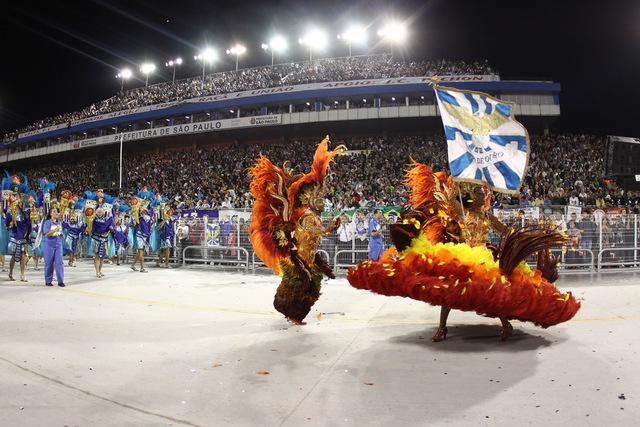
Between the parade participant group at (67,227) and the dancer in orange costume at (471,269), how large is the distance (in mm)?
7618

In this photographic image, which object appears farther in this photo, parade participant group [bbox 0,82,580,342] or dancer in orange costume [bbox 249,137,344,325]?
dancer in orange costume [bbox 249,137,344,325]

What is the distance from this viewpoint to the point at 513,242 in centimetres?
462

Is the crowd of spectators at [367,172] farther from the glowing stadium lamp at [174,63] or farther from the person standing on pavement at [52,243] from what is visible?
the glowing stadium lamp at [174,63]

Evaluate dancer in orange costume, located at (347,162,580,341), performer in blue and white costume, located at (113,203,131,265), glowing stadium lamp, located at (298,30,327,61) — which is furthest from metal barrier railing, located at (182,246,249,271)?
glowing stadium lamp, located at (298,30,327,61)

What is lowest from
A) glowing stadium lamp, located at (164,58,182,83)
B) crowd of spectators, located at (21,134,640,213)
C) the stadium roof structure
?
crowd of spectators, located at (21,134,640,213)

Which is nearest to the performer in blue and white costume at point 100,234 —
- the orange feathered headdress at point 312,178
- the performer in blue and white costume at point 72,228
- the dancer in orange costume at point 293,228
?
the performer in blue and white costume at point 72,228

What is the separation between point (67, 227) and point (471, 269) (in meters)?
13.6

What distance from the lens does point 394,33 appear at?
1479 inches

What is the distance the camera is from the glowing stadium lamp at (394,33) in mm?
36938

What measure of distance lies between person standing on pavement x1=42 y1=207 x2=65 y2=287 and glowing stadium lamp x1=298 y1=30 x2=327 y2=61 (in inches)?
1323

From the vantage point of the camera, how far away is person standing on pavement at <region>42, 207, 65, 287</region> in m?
9.16

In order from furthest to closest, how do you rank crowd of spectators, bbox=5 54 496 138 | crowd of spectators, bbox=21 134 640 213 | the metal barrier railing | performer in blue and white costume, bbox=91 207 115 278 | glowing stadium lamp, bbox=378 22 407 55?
glowing stadium lamp, bbox=378 22 407 55, crowd of spectators, bbox=5 54 496 138, crowd of spectators, bbox=21 134 640 213, the metal barrier railing, performer in blue and white costume, bbox=91 207 115 278

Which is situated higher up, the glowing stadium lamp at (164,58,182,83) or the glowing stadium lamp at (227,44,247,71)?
the glowing stadium lamp at (164,58,182,83)

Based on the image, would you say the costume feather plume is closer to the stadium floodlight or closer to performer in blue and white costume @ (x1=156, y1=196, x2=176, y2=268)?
performer in blue and white costume @ (x1=156, y1=196, x2=176, y2=268)
